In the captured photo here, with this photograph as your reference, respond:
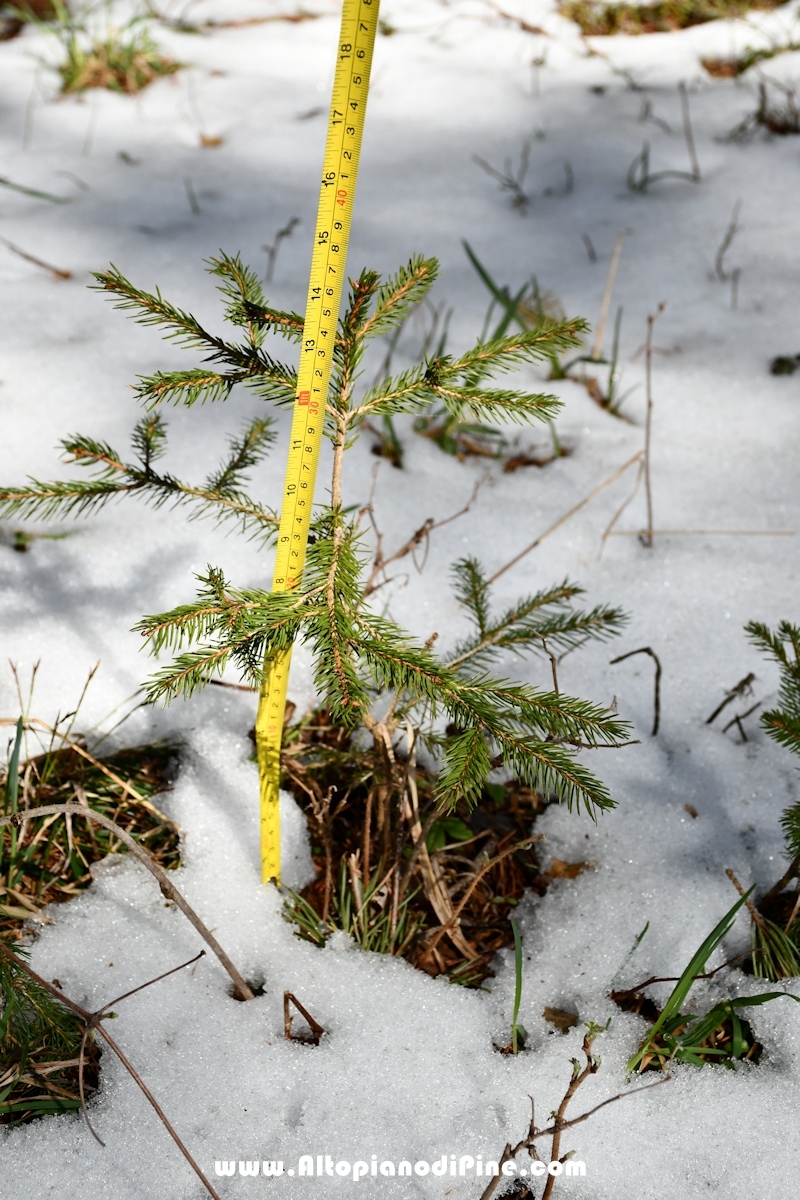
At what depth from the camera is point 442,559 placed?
7.41 feet

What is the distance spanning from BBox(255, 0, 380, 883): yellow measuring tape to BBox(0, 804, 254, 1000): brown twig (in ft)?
0.91

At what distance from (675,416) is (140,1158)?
8.09 feet

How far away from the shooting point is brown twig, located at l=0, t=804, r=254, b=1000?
1.25 meters

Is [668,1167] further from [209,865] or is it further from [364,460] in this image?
[364,460]

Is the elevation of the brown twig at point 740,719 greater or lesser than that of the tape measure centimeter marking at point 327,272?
lesser

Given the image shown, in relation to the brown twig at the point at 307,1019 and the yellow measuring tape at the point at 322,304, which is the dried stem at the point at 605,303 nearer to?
the yellow measuring tape at the point at 322,304

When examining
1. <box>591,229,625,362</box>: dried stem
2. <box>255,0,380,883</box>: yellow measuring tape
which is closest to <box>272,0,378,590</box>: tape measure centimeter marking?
<box>255,0,380,883</box>: yellow measuring tape

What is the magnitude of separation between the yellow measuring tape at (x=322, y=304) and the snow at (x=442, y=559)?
18.3 inches

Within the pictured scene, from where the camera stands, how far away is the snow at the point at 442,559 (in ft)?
4.50

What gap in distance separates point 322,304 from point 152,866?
35.5 inches

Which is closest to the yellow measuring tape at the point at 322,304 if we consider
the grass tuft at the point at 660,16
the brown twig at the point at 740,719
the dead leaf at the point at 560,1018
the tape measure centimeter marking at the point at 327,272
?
the tape measure centimeter marking at the point at 327,272

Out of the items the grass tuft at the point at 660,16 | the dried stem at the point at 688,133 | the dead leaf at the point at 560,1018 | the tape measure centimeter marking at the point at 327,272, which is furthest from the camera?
the grass tuft at the point at 660,16

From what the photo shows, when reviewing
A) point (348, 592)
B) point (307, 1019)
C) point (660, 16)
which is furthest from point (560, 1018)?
point (660, 16)

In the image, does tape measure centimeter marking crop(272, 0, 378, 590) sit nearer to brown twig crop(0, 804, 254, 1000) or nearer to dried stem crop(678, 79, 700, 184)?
brown twig crop(0, 804, 254, 1000)
